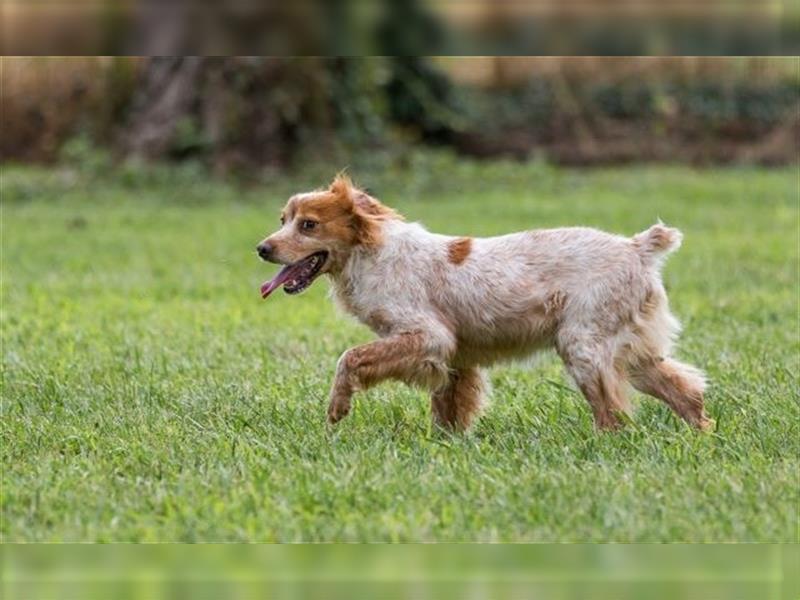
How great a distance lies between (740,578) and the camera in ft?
12.7

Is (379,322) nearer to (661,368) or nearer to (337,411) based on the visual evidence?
(337,411)

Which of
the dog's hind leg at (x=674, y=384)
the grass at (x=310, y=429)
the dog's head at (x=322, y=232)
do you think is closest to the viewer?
the grass at (x=310, y=429)

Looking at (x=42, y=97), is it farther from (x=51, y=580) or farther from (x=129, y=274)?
(x=51, y=580)

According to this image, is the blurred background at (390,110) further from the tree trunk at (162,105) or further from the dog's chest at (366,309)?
the dog's chest at (366,309)

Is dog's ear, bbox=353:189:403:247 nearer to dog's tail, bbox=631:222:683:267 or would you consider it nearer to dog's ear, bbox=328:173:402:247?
dog's ear, bbox=328:173:402:247

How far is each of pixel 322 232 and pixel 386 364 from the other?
0.65m

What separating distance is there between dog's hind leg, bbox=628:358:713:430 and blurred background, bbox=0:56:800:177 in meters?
10.2

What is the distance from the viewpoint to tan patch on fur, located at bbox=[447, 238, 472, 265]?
20.0 feet

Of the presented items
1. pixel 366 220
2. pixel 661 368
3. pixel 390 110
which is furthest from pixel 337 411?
pixel 390 110

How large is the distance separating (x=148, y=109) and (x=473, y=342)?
42.5 ft

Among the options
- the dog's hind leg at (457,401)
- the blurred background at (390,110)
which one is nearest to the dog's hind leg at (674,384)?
the dog's hind leg at (457,401)

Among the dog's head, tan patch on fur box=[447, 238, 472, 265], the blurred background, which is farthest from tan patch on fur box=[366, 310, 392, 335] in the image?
the blurred background

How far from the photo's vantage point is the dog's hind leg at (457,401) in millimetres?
6109

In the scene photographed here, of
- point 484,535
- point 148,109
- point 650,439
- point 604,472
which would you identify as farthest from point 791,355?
point 148,109
